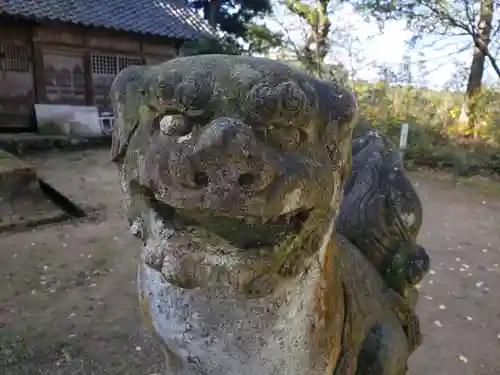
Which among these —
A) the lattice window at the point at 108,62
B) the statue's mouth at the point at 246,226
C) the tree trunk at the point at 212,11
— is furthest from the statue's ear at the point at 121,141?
the tree trunk at the point at 212,11

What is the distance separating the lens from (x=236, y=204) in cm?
71

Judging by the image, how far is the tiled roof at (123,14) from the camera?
8938 mm

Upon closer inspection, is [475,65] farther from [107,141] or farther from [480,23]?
[107,141]

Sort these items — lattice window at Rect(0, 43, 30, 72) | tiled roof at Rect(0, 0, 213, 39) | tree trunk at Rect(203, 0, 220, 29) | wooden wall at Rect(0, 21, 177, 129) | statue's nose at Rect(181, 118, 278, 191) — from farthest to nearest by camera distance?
tree trunk at Rect(203, 0, 220, 29), wooden wall at Rect(0, 21, 177, 129), lattice window at Rect(0, 43, 30, 72), tiled roof at Rect(0, 0, 213, 39), statue's nose at Rect(181, 118, 278, 191)

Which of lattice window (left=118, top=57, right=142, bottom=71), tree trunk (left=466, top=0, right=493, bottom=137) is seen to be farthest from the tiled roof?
tree trunk (left=466, top=0, right=493, bottom=137)

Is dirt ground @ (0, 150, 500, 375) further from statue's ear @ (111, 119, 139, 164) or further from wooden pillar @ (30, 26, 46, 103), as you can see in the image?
wooden pillar @ (30, 26, 46, 103)

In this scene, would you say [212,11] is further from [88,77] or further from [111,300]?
[111,300]

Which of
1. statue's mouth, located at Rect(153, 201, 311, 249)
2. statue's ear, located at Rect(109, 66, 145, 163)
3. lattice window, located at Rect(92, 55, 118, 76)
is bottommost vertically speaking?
statue's mouth, located at Rect(153, 201, 311, 249)

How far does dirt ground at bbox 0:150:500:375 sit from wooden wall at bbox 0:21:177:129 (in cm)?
465

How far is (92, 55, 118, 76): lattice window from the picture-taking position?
1058 cm

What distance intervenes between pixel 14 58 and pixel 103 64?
5.80ft

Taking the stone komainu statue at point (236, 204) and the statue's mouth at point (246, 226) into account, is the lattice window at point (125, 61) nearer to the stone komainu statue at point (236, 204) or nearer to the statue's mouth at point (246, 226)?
the stone komainu statue at point (236, 204)

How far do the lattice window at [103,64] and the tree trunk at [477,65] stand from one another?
7345 millimetres

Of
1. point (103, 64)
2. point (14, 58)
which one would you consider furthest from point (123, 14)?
point (14, 58)
